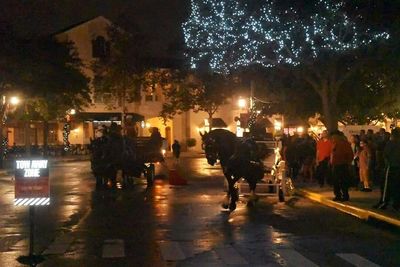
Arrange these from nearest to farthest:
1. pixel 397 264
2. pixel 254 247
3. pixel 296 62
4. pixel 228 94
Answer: pixel 397 264 → pixel 254 247 → pixel 296 62 → pixel 228 94

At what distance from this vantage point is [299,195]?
24578 mm

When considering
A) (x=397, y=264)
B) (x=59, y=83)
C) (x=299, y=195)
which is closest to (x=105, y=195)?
(x=299, y=195)

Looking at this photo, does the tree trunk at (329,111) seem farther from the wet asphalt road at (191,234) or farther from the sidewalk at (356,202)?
the wet asphalt road at (191,234)

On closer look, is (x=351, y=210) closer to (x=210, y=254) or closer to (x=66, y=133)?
(x=210, y=254)

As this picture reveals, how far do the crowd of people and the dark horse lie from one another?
7.36 feet

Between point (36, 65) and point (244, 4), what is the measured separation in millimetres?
18992

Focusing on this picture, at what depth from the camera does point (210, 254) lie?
500 inches

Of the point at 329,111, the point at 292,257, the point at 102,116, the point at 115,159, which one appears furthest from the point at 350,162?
the point at 102,116

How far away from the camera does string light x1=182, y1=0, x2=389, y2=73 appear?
1075 inches

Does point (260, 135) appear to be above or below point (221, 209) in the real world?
above

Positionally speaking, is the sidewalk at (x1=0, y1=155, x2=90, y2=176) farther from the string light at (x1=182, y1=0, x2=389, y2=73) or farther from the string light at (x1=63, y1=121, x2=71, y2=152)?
the string light at (x1=182, y1=0, x2=389, y2=73)

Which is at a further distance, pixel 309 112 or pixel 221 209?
pixel 309 112

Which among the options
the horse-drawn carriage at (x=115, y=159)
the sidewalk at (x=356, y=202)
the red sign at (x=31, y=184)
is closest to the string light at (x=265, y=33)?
the horse-drawn carriage at (x=115, y=159)

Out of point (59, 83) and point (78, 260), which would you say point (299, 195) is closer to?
point (78, 260)
